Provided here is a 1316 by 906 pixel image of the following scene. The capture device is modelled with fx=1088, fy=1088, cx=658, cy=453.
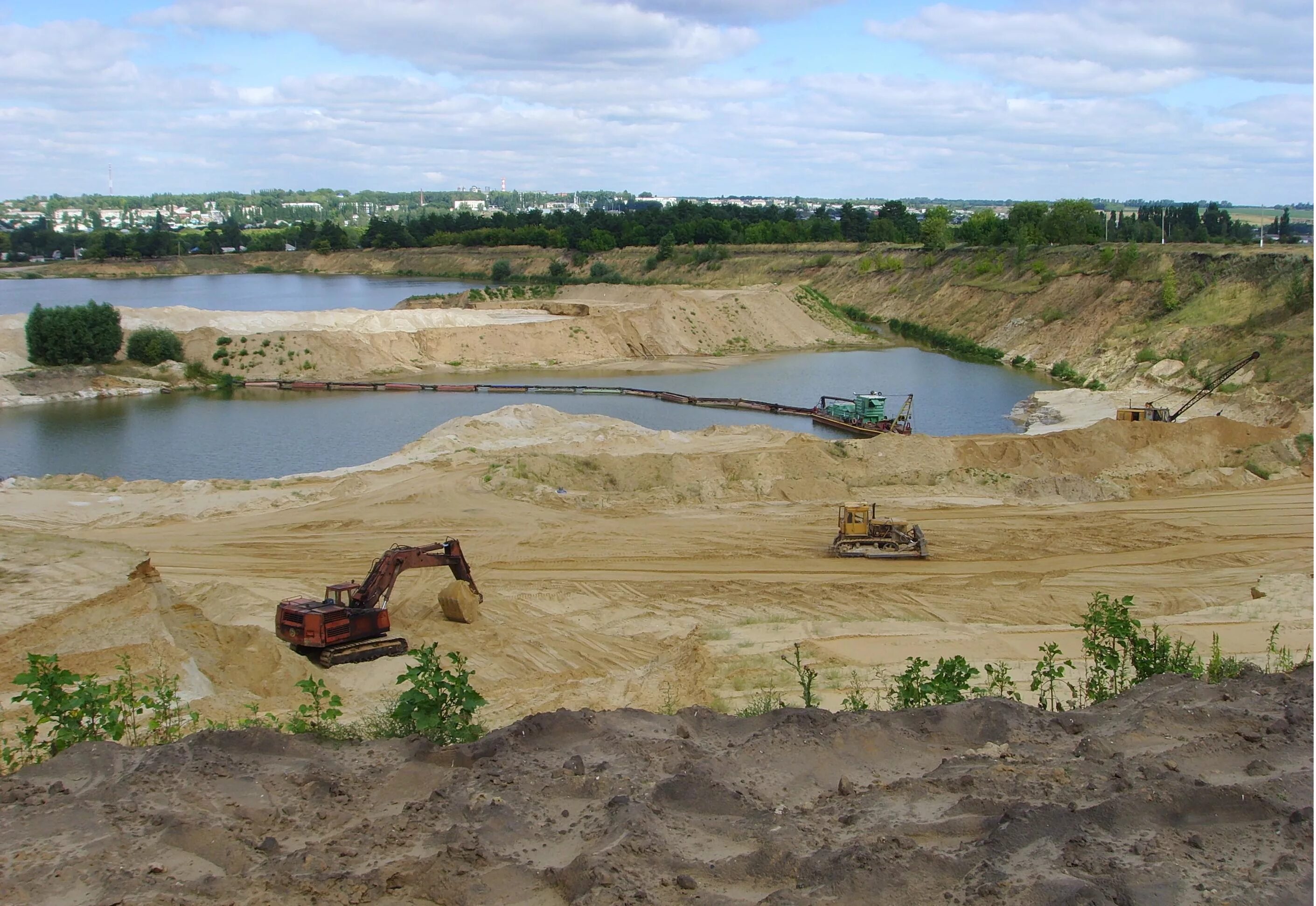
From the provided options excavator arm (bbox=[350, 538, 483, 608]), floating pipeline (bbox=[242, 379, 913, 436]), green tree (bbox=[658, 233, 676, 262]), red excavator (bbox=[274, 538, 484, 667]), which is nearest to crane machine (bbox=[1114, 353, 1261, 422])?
floating pipeline (bbox=[242, 379, 913, 436])

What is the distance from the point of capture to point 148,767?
8.40 meters

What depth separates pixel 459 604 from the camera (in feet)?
59.3

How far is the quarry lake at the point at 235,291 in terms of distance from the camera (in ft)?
280

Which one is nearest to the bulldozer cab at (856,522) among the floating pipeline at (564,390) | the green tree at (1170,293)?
the floating pipeline at (564,390)

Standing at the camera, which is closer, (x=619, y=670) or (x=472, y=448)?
(x=619, y=670)

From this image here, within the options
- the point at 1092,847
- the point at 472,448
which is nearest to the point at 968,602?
the point at 1092,847

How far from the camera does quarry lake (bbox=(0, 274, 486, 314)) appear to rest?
85312 mm

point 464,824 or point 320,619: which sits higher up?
point 464,824

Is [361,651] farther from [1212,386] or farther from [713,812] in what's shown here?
[1212,386]

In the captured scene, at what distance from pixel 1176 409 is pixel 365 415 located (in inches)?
1202

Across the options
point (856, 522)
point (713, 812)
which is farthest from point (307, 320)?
point (713, 812)

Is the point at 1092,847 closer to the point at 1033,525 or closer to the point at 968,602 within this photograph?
the point at 968,602

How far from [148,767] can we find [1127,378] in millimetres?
44742

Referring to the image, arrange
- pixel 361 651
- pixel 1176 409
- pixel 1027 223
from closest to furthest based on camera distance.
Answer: pixel 361 651 < pixel 1176 409 < pixel 1027 223
